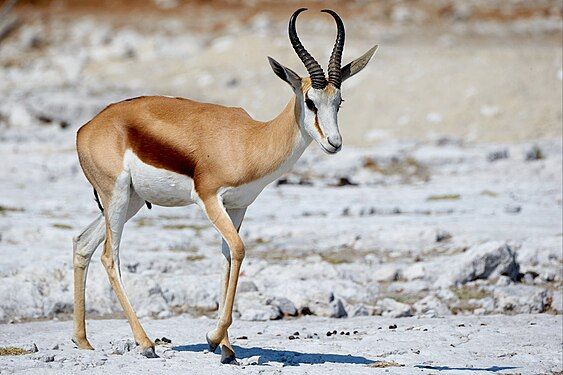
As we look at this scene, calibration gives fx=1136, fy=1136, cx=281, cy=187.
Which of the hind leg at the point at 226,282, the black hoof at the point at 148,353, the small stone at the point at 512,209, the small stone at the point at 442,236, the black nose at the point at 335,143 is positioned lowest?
the small stone at the point at 512,209

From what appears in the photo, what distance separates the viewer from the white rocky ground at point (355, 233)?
353 inches

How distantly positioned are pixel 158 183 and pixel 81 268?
1005 millimetres

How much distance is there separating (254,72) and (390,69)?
3.34 m

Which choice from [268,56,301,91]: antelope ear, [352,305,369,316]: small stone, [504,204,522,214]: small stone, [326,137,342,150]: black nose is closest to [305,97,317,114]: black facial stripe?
[268,56,301,91]: antelope ear

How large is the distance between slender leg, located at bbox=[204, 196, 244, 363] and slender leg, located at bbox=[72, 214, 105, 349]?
1.09 meters

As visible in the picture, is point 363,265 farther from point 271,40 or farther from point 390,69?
point 271,40

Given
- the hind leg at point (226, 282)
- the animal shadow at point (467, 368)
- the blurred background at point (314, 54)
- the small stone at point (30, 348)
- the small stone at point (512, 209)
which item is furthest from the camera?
the blurred background at point (314, 54)

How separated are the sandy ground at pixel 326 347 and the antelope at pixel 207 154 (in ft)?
0.97

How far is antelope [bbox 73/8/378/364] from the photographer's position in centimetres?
777

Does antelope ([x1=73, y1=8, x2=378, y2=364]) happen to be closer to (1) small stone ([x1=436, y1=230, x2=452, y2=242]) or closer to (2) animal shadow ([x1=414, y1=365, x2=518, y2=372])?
(2) animal shadow ([x1=414, y1=365, x2=518, y2=372])

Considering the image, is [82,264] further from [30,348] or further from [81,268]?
[30,348]

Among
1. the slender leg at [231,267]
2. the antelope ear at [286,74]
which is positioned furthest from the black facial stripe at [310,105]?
the slender leg at [231,267]

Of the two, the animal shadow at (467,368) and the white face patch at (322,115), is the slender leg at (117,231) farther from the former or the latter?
the animal shadow at (467,368)

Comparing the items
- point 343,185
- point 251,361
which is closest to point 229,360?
point 251,361
